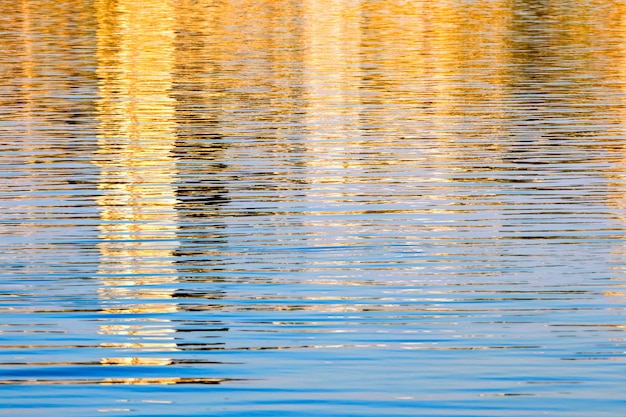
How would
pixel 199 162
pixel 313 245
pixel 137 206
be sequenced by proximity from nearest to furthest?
pixel 313 245 < pixel 137 206 < pixel 199 162

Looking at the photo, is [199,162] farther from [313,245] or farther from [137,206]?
[313,245]

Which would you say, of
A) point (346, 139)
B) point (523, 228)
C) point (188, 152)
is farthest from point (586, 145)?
point (523, 228)

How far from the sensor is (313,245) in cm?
1606

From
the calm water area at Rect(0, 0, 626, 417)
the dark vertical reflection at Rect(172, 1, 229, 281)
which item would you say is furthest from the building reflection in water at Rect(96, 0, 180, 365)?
the dark vertical reflection at Rect(172, 1, 229, 281)

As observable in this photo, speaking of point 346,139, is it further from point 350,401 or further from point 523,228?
→ point 350,401

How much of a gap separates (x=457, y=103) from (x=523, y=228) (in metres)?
14.6

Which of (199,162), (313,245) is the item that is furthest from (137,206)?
(199,162)

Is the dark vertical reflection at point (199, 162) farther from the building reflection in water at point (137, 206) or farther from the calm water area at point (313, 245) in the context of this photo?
the building reflection in water at point (137, 206)

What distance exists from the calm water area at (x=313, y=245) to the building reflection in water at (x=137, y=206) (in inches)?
2.1

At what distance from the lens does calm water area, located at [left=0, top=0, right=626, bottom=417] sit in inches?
433

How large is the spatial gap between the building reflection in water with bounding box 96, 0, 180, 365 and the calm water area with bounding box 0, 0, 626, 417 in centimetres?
5

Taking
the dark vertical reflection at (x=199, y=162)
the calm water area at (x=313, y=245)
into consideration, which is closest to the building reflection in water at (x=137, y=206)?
the calm water area at (x=313, y=245)

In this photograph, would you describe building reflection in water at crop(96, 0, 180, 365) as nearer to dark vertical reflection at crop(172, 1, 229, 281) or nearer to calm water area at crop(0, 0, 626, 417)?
calm water area at crop(0, 0, 626, 417)

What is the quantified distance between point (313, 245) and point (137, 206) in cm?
340
